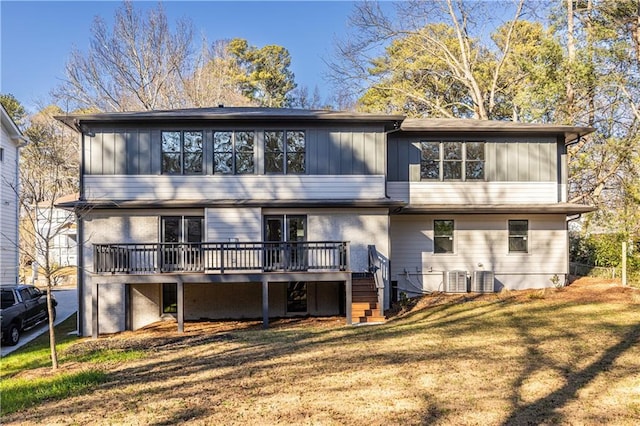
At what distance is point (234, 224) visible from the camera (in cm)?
1318

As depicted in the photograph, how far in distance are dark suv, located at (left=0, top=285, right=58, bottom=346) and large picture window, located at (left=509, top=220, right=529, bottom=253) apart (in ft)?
50.3

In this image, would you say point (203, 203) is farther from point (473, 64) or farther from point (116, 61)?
point (473, 64)

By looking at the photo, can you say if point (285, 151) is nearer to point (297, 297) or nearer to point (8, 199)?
point (297, 297)

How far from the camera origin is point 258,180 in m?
13.6

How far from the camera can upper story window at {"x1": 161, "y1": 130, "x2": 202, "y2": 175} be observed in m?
13.5

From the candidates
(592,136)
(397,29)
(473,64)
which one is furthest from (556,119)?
(397,29)

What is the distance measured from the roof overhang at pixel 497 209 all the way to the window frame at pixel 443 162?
1026 mm

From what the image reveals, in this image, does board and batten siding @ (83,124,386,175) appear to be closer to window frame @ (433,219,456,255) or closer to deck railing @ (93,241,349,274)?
deck railing @ (93,241,349,274)

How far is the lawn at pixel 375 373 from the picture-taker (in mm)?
5543

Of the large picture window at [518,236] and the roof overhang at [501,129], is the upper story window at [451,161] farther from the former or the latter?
the large picture window at [518,236]

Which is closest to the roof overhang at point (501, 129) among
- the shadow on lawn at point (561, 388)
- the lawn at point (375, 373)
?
the lawn at point (375, 373)

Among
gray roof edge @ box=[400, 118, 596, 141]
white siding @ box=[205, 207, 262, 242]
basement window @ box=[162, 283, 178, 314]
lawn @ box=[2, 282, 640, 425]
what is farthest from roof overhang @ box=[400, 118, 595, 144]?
basement window @ box=[162, 283, 178, 314]

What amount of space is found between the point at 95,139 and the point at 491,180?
42.2 feet

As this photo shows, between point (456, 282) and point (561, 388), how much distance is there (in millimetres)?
8689
